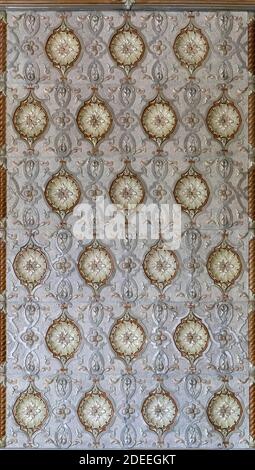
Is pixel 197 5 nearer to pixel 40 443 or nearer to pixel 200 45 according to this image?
pixel 200 45

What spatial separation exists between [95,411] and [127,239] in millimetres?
603

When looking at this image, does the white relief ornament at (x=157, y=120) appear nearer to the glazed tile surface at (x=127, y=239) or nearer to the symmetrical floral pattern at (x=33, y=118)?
the glazed tile surface at (x=127, y=239)

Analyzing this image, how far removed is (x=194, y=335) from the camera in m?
2.00

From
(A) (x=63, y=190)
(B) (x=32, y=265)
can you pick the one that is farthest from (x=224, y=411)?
(A) (x=63, y=190)

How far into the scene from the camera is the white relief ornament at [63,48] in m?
2.02

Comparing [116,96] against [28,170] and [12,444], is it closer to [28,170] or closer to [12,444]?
[28,170]

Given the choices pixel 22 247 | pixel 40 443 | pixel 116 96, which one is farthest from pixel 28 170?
pixel 40 443

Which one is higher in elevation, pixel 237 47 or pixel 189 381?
pixel 237 47

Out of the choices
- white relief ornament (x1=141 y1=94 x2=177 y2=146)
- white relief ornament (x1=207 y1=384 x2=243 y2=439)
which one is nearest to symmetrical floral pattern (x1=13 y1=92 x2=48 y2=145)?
white relief ornament (x1=141 y1=94 x2=177 y2=146)

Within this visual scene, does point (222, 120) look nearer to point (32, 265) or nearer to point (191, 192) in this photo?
point (191, 192)

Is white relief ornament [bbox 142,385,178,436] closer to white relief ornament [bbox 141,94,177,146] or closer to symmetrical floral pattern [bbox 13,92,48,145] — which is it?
white relief ornament [bbox 141,94,177,146]

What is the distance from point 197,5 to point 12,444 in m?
1.66

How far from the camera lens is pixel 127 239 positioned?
201cm
